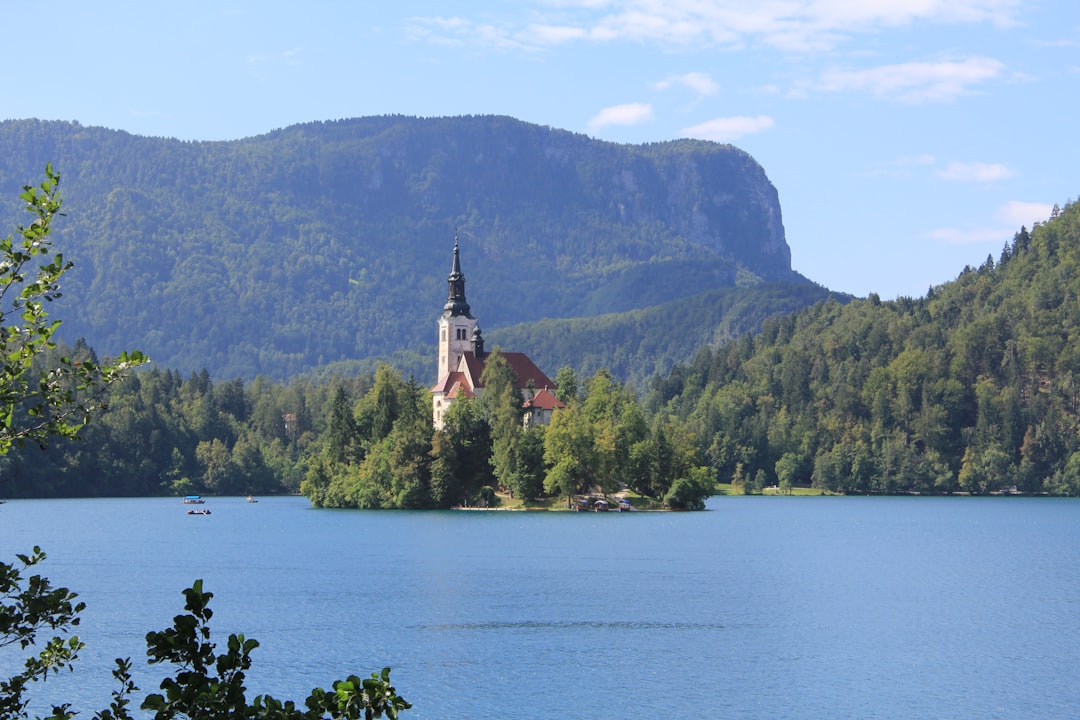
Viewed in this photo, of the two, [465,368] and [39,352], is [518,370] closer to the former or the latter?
[465,368]

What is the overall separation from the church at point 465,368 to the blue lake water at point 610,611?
3130 centimetres

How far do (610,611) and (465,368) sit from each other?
3858 inches

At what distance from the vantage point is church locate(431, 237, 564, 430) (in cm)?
15538

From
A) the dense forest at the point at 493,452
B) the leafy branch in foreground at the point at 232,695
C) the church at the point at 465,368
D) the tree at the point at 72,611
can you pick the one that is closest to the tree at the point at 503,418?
the dense forest at the point at 493,452

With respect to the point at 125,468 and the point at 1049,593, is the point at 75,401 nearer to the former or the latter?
the point at 1049,593

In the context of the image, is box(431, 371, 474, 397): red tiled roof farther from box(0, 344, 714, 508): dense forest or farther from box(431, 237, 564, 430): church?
box(0, 344, 714, 508): dense forest

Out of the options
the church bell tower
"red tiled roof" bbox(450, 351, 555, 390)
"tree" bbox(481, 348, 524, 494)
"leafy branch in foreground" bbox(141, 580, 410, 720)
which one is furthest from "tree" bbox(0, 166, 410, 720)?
the church bell tower

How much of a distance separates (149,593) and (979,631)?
37.6 metres

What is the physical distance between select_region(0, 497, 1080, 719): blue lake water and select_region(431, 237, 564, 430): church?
31.3 meters

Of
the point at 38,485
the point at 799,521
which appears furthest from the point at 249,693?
the point at 38,485

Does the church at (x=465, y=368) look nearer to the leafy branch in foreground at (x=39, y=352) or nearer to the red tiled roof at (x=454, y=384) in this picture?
the red tiled roof at (x=454, y=384)

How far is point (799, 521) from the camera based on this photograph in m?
140

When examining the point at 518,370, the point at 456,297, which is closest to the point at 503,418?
the point at 518,370

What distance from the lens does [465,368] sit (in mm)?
162125
